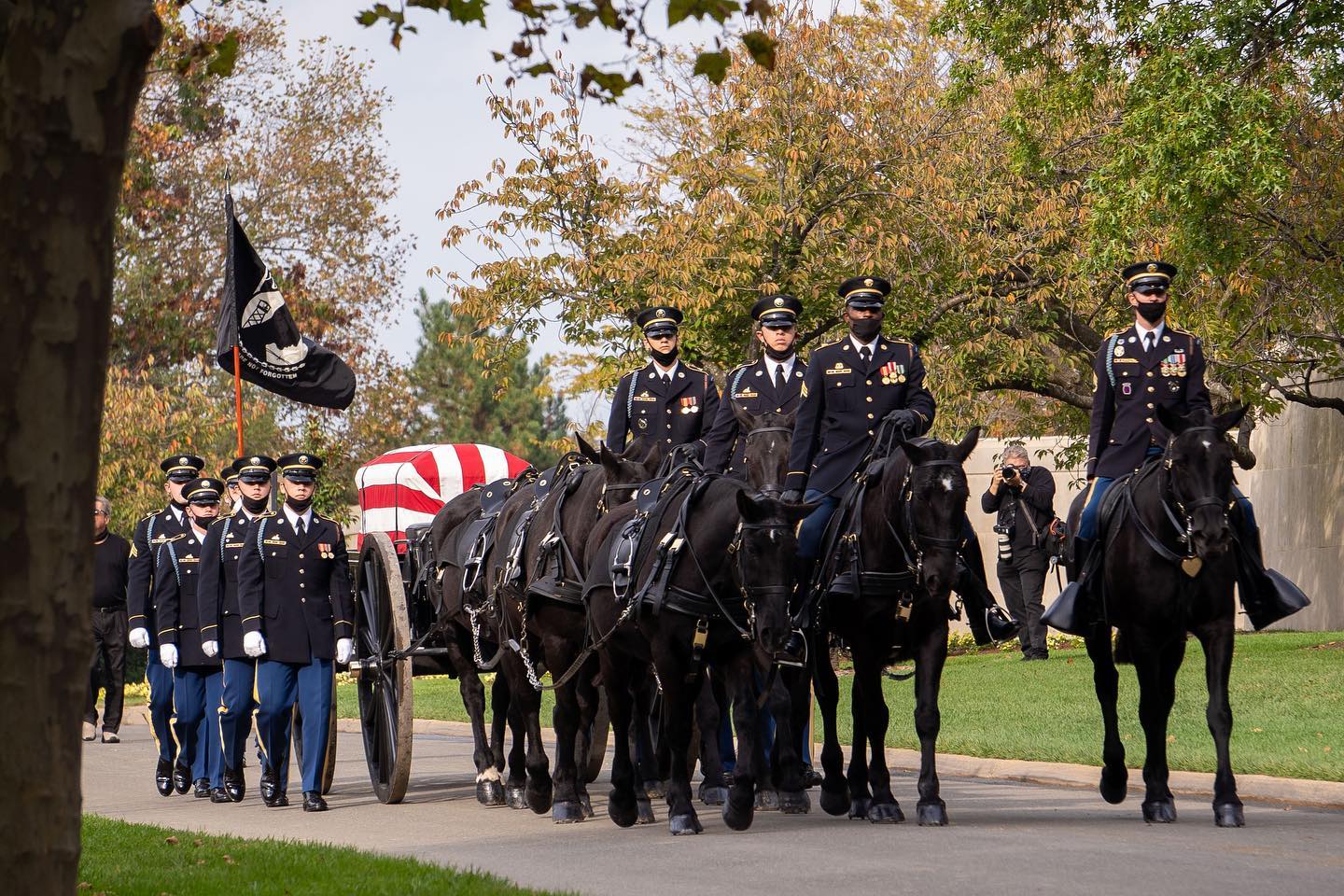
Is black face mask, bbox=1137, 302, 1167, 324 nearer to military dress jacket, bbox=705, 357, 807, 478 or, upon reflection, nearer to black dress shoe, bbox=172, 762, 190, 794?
military dress jacket, bbox=705, 357, 807, 478

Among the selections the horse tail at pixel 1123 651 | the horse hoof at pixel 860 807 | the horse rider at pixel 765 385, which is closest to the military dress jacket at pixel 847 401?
the horse rider at pixel 765 385

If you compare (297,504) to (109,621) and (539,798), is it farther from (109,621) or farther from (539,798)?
(109,621)

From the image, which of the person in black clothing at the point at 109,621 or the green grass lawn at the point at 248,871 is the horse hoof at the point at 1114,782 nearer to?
the green grass lawn at the point at 248,871

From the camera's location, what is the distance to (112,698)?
20.5 meters

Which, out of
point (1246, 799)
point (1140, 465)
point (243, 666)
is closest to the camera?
point (1140, 465)

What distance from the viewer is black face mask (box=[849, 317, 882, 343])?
1138 cm

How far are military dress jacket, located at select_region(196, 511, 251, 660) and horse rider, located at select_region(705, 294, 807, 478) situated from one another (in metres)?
3.55

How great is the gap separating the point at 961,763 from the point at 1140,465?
4153 millimetres

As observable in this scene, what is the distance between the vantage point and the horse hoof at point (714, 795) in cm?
1103

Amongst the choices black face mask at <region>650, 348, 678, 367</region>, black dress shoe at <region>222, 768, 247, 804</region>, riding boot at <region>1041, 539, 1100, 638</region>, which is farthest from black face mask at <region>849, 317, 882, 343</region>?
black dress shoe at <region>222, 768, 247, 804</region>

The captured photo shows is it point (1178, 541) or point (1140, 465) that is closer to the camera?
point (1178, 541)

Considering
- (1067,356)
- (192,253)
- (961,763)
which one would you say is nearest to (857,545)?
(961,763)

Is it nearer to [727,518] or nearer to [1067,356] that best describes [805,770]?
[727,518]

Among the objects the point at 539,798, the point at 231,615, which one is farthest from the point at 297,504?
the point at 539,798
